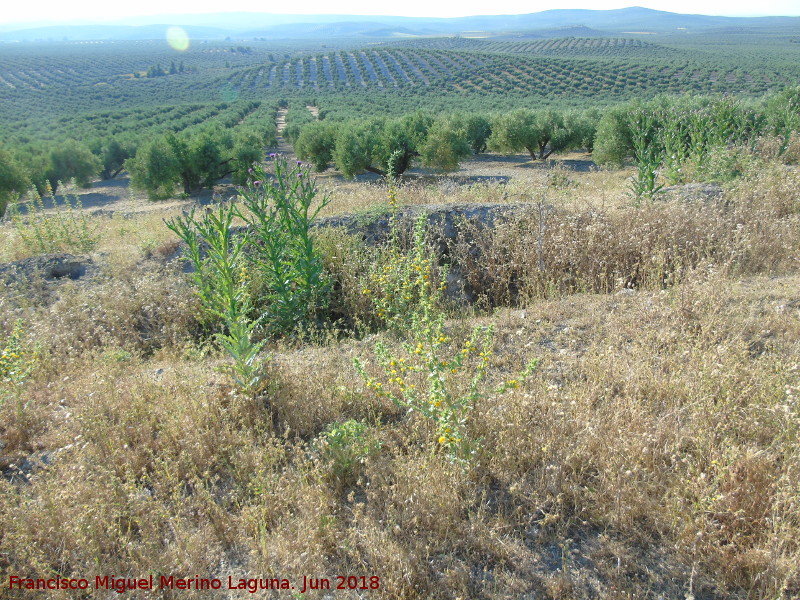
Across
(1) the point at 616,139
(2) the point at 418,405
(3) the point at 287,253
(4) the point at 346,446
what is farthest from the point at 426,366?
(1) the point at 616,139

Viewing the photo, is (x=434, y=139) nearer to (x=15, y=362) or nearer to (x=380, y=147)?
(x=380, y=147)

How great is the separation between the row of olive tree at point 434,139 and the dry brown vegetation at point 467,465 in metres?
19.3

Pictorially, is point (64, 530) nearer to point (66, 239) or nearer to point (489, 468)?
point (489, 468)

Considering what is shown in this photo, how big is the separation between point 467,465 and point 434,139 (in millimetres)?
21994

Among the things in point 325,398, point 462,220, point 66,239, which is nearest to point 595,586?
point 325,398

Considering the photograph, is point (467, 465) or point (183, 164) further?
point (183, 164)

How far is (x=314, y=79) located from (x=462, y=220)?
287 feet

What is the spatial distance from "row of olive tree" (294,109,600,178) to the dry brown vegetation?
19299mm

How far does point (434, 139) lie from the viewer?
22.9 metres

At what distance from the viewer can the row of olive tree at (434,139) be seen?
23.6 metres

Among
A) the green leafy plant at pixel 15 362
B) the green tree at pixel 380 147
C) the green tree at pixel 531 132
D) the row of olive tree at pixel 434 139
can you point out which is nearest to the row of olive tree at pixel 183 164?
the row of olive tree at pixel 434 139

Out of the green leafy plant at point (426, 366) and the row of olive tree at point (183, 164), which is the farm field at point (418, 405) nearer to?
the green leafy plant at point (426, 366)

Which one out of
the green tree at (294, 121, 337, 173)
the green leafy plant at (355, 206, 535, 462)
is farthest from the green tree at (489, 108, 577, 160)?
the green leafy plant at (355, 206, 535, 462)

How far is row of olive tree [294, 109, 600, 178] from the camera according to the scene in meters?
23.6
